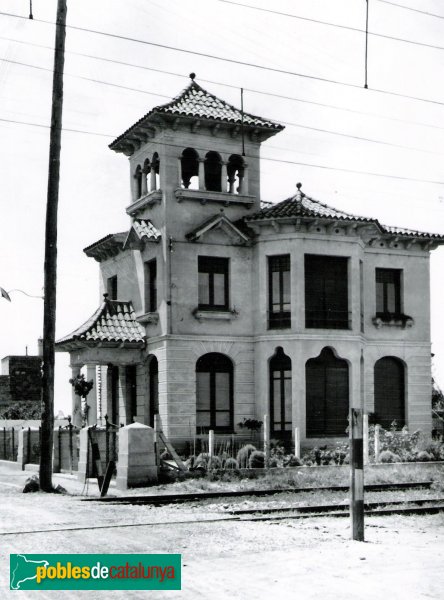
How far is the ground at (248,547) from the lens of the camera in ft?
29.4

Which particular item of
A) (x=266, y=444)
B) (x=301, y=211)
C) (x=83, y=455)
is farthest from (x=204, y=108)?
(x=83, y=455)

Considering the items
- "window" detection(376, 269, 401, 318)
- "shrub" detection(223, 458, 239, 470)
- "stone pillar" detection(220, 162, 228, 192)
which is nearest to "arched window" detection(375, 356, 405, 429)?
"window" detection(376, 269, 401, 318)

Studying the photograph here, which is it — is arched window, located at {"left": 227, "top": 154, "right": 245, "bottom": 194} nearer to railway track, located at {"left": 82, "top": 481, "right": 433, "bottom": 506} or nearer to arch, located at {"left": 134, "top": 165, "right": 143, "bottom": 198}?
arch, located at {"left": 134, "top": 165, "right": 143, "bottom": 198}

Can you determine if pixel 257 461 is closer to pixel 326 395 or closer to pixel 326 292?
pixel 326 395

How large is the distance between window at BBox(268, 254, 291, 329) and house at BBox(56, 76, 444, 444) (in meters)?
0.04

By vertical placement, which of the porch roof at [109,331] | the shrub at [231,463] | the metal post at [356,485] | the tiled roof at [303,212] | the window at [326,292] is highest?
the tiled roof at [303,212]

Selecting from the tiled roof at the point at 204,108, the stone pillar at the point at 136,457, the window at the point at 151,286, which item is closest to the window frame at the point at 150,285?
the window at the point at 151,286

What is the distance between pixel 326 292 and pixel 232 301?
10.0 feet

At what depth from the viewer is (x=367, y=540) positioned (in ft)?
40.5

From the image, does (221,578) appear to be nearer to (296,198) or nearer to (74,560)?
(74,560)

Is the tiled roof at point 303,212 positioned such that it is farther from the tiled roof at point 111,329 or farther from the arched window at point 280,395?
the tiled roof at point 111,329

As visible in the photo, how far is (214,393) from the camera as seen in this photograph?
2856 cm

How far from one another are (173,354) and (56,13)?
427 inches

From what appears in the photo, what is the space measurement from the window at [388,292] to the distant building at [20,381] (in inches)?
1288
